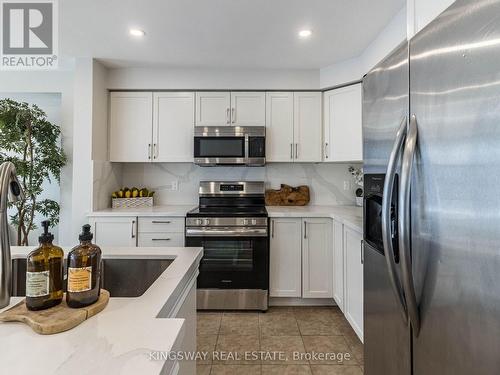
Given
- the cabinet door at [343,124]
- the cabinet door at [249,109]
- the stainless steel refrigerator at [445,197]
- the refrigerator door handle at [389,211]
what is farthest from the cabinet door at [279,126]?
the refrigerator door handle at [389,211]

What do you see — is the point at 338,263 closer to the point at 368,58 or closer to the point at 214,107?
the point at 368,58

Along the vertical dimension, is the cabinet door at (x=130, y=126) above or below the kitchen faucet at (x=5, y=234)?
above

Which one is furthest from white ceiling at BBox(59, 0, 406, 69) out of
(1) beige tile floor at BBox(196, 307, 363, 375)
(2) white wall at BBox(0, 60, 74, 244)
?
(1) beige tile floor at BBox(196, 307, 363, 375)

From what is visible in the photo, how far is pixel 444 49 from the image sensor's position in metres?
0.81

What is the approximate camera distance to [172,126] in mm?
3131

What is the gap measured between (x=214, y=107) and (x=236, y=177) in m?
0.84

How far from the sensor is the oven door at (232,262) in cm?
272

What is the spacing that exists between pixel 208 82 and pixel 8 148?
1999 millimetres

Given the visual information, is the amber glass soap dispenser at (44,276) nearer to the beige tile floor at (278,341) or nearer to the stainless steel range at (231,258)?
the beige tile floor at (278,341)

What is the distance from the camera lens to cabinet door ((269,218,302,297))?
2.80 metres

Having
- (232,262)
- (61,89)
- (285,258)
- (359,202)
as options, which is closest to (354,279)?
(285,258)

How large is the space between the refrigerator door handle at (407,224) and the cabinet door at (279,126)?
223cm

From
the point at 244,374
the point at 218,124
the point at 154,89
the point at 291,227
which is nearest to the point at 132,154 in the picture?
the point at 154,89

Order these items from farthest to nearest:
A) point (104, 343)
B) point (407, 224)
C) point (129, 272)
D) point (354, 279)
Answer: point (354, 279) < point (129, 272) < point (407, 224) < point (104, 343)
